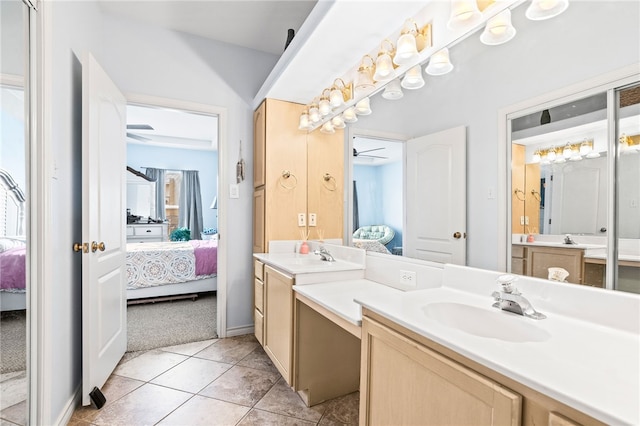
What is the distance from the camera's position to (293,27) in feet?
8.70

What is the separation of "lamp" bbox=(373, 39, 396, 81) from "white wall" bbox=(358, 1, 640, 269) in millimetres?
137

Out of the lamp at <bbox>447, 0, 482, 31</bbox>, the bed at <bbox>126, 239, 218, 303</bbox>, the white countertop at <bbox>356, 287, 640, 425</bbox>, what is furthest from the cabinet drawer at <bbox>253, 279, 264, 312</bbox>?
the lamp at <bbox>447, 0, 482, 31</bbox>

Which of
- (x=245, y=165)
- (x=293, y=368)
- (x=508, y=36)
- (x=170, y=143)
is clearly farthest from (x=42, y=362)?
(x=170, y=143)

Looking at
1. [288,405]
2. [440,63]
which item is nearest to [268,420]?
[288,405]

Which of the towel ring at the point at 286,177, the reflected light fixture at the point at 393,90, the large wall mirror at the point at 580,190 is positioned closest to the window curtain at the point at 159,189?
the towel ring at the point at 286,177

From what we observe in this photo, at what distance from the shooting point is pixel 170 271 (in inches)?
150

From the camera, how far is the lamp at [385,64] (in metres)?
1.65

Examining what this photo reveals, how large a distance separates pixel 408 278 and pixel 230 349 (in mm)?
1690

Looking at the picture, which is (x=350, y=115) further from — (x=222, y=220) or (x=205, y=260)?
(x=205, y=260)

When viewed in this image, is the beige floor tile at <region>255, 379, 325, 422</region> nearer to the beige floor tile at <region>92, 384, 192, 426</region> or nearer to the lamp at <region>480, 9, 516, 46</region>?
the beige floor tile at <region>92, 384, 192, 426</region>

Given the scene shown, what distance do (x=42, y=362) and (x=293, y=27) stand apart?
109 inches

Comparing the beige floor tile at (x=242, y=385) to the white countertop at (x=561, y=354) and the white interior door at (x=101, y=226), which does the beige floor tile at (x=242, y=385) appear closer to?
the white interior door at (x=101, y=226)

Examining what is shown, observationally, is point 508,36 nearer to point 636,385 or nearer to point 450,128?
point 450,128

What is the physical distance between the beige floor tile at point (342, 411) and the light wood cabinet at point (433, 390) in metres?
0.57
